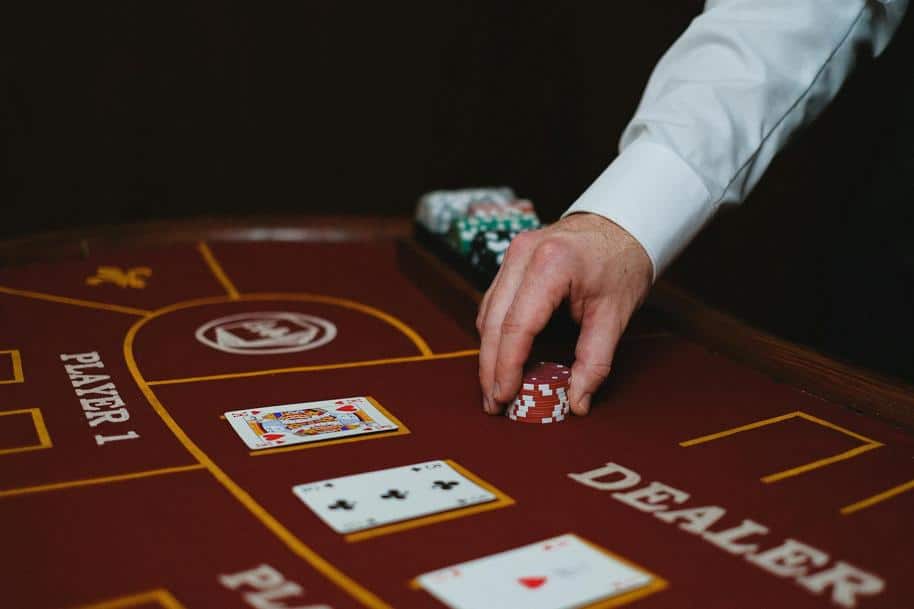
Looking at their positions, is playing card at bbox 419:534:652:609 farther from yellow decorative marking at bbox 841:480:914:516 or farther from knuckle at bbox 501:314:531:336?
knuckle at bbox 501:314:531:336

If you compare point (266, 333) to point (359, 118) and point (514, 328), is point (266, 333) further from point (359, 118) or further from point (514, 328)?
point (359, 118)

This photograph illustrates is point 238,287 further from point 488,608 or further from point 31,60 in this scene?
point 31,60

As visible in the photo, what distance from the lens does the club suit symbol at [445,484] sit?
1129 mm

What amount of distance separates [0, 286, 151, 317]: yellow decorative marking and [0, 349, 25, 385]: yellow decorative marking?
0.29m

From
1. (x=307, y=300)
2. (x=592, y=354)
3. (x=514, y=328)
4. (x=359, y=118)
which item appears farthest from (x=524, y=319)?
(x=359, y=118)

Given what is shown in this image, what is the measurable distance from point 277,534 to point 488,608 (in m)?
0.25

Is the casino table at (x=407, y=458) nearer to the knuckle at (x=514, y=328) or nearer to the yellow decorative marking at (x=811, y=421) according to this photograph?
the yellow decorative marking at (x=811, y=421)

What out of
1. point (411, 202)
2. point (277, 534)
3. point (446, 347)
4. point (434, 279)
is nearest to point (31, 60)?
point (411, 202)

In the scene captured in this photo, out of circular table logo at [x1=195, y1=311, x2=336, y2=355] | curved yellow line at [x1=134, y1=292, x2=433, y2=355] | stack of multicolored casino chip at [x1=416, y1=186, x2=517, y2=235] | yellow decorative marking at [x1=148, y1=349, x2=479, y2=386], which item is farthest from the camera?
stack of multicolored casino chip at [x1=416, y1=186, x2=517, y2=235]

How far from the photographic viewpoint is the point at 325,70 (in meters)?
4.42

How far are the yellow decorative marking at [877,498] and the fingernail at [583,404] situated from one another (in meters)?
0.39

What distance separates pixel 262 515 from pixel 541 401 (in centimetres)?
46

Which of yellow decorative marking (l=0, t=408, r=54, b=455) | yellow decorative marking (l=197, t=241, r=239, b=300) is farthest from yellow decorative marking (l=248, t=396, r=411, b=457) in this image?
yellow decorative marking (l=197, t=241, r=239, b=300)

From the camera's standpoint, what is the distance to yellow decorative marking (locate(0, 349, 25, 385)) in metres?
1.48
